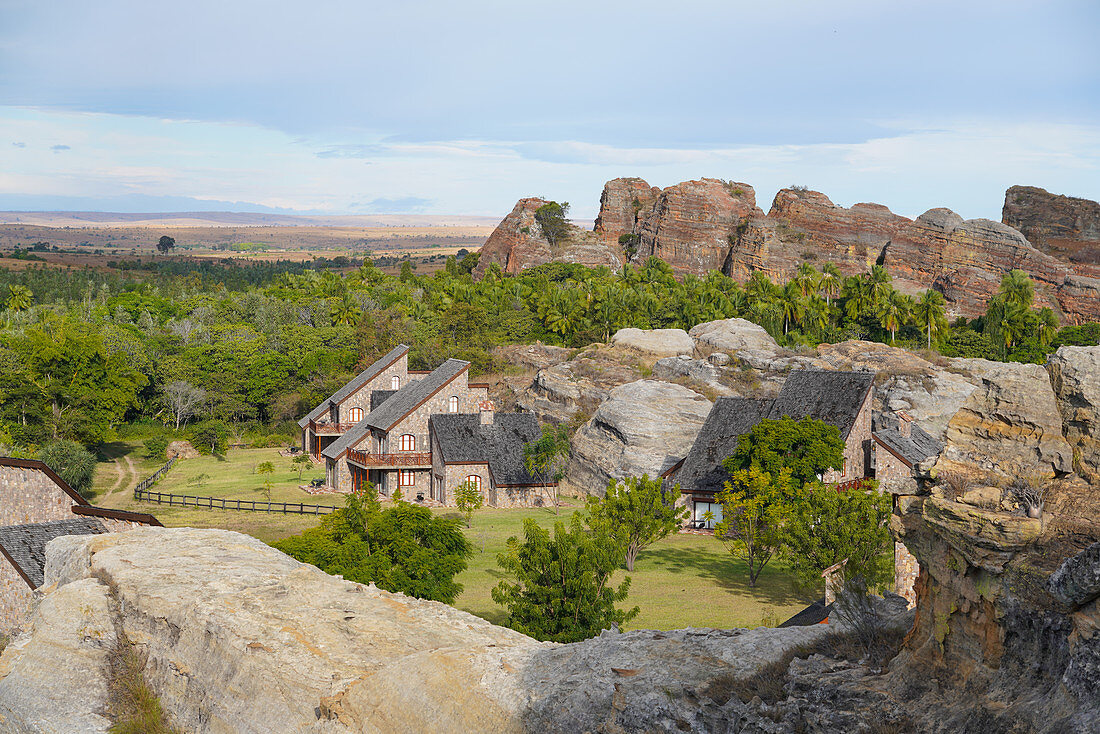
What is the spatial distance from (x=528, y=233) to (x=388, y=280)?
35219mm

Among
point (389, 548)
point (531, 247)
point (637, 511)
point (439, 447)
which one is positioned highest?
point (531, 247)

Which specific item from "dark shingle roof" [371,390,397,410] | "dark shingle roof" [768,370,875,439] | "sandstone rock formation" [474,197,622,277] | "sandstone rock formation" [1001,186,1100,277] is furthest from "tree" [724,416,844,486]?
"sandstone rock formation" [474,197,622,277]

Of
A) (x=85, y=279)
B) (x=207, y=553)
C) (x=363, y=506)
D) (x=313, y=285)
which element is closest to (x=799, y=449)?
(x=363, y=506)

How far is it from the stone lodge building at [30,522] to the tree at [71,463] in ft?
93.4

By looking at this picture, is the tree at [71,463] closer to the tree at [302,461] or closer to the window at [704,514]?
the tree at [302,461]

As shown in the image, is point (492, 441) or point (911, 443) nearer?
point (911, 443)

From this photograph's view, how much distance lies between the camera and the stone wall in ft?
85.4

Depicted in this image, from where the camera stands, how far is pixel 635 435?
52844 mm

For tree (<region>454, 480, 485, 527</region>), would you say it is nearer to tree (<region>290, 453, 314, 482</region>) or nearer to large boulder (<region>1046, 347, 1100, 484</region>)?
tree (<region>290, 453, 314, 482</region>)

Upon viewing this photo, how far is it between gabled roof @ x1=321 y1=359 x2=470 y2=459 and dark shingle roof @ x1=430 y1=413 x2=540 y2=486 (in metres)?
1.96

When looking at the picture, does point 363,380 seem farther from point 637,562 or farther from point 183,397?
point 637,562

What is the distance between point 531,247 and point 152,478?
369 ft

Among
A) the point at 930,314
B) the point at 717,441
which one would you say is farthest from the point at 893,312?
the point at 717,441

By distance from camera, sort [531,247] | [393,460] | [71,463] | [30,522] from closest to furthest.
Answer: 1. [30,522]
2. [71,463]
3. [393,460]
4. [531,247]
